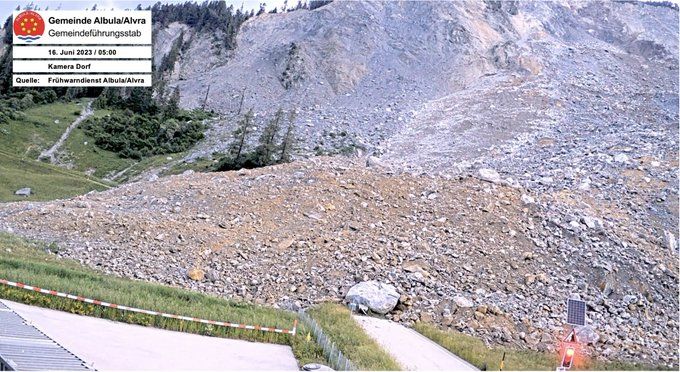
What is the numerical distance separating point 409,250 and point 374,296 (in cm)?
421

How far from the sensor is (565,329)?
21.5m

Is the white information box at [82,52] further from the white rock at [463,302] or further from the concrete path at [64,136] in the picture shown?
the concrete path at [64,136]

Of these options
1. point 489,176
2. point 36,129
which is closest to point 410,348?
point 489,176

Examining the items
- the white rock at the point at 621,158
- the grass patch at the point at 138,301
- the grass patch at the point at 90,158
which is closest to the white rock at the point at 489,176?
the white rock at the point at 621,158

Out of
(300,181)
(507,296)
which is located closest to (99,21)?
(300,181)

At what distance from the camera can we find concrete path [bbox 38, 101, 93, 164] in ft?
210

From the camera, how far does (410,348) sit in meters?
18.8

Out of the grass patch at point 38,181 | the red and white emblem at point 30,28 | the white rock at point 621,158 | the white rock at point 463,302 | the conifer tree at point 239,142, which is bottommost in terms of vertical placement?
the grass patch at point 38,181

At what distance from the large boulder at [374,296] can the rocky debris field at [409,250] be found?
36 cm

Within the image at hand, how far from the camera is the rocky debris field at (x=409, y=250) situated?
73.0ft

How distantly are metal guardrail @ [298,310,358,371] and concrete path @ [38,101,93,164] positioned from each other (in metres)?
53.6

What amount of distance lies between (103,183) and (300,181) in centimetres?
2769

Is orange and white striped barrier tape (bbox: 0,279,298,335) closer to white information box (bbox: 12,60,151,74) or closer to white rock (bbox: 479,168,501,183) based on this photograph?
white information box (bbox: 12,60,151,74)

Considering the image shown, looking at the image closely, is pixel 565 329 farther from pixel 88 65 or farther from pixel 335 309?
pixel 88 65
